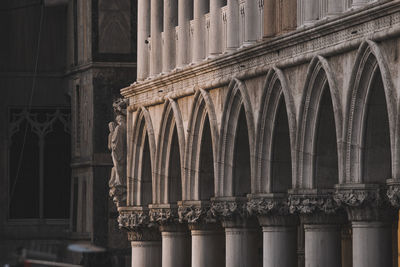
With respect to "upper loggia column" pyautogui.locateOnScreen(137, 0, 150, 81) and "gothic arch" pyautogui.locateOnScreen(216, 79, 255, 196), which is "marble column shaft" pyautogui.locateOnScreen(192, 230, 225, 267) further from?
"upper loggia column" pyautogui.locateOnScreen(137, 0, 150, 81)

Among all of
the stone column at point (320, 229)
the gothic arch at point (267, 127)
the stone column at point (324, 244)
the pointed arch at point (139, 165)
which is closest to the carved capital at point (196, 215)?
the gothic arch at point (267, 127)

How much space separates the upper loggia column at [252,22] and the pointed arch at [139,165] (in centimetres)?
1007

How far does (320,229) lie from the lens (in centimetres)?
4319

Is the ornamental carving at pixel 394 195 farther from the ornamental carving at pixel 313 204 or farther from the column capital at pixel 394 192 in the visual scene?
the ornamental carving at pixel 313 204

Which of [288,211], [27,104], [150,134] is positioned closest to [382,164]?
[288,211]

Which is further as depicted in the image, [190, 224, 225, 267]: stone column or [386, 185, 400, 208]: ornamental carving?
[190, 224, 225, 267]: stone column

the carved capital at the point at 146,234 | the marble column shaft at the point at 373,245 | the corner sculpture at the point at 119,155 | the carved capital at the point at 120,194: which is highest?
the corner sculpture at the point at 119,155

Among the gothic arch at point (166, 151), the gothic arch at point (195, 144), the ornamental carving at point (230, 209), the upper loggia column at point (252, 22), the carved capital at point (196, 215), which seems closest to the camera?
the upper loggia column at point (252, 22)

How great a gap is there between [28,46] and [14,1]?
1.68m

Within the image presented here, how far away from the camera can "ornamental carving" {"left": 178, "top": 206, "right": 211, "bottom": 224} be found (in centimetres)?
5222

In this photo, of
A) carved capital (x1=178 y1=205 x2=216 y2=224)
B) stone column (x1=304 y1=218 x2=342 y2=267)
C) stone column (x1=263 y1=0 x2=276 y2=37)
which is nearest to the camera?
stone column (x1=304 y1=218 x2=342 y2=267)

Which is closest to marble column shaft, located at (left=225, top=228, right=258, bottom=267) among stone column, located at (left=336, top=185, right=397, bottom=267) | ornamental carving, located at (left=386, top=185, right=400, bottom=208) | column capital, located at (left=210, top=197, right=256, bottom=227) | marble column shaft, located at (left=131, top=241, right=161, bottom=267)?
column capital, located at (left=210, top=197, right=256, bottom=227)

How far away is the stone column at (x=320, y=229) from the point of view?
43000mm

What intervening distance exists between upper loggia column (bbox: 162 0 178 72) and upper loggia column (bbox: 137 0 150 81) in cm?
253
